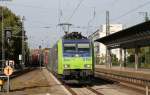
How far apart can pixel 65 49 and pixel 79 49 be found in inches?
38.5

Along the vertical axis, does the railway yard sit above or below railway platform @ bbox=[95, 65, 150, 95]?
below

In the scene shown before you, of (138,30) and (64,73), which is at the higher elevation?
(138,30)

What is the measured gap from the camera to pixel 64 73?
30047 millimetres

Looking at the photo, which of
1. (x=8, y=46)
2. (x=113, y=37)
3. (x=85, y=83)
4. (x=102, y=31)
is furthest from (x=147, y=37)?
(x=102, y=31)

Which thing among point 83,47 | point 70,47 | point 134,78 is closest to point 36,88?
point 70,47

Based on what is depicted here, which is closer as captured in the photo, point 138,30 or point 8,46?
point 138,30

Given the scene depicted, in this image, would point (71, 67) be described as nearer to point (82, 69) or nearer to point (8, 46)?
point (82, 69)

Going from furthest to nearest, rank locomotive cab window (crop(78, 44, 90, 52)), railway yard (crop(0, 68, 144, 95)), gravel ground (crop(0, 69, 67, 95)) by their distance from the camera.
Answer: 1. locomotive cab window (crop(78, 44, 90, 52))
2. gravel ground (crop(0, 69, 67, 95))
3. railway yard (crop(0, 68, 144, 95))

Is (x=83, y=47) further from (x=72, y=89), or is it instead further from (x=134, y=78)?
(x=134, y=78)

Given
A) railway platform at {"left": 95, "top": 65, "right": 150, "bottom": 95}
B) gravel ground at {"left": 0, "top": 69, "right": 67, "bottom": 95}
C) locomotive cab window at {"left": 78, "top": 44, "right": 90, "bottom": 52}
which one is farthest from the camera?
locomotive cab window at {"left": 78, "top": 44, "right": 90, "bottom": 52}

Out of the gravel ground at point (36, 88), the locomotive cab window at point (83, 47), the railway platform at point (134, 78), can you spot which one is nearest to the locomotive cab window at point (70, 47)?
the locomotive cab window at point (83, 47)

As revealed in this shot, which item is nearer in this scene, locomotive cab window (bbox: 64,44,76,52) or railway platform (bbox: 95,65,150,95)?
railway platform (bbox: 95,65,150,95)

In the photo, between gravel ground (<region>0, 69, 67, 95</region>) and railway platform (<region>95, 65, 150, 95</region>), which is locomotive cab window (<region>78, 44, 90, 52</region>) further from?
railway platform (<region>95, 65, 150, 95</region>)

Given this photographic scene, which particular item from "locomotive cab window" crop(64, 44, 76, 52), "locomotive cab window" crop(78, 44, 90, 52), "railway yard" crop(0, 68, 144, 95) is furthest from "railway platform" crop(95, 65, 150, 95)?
"locomotive cab window" crop(64, 44, 76, 52)
